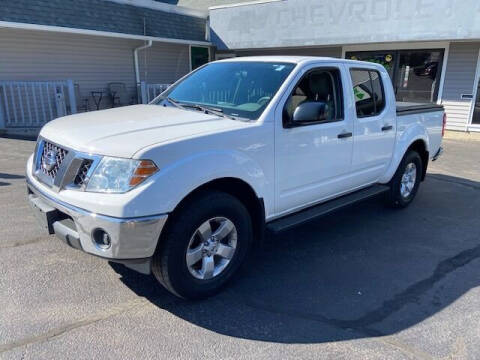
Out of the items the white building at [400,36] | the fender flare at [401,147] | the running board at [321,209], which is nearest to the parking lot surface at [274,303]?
the running board at [321,209]

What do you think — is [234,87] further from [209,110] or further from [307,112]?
[307,112]

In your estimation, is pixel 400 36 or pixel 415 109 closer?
pixel 415 109

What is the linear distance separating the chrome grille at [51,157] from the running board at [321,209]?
1.82 meters

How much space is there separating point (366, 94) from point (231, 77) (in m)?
1.69

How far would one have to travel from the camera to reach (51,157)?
310 cm

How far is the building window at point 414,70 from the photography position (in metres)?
12.4

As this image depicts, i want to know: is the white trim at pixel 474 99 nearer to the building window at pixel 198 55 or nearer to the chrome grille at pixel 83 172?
the building window at pixel 198 55

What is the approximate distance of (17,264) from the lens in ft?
11.6

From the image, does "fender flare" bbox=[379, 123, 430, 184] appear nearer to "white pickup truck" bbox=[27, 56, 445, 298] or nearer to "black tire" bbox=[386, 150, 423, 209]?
"black tire" bbox=[386, 150, 423, 209]

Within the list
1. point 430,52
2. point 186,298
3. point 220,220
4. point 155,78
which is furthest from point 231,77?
point 155,78

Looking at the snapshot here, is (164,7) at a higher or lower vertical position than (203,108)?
higher

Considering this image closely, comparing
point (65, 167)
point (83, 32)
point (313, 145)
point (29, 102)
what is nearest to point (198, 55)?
point (83, 32)

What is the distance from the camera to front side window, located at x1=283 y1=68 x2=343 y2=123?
3.79 meters

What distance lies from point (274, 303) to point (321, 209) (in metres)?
1.22
